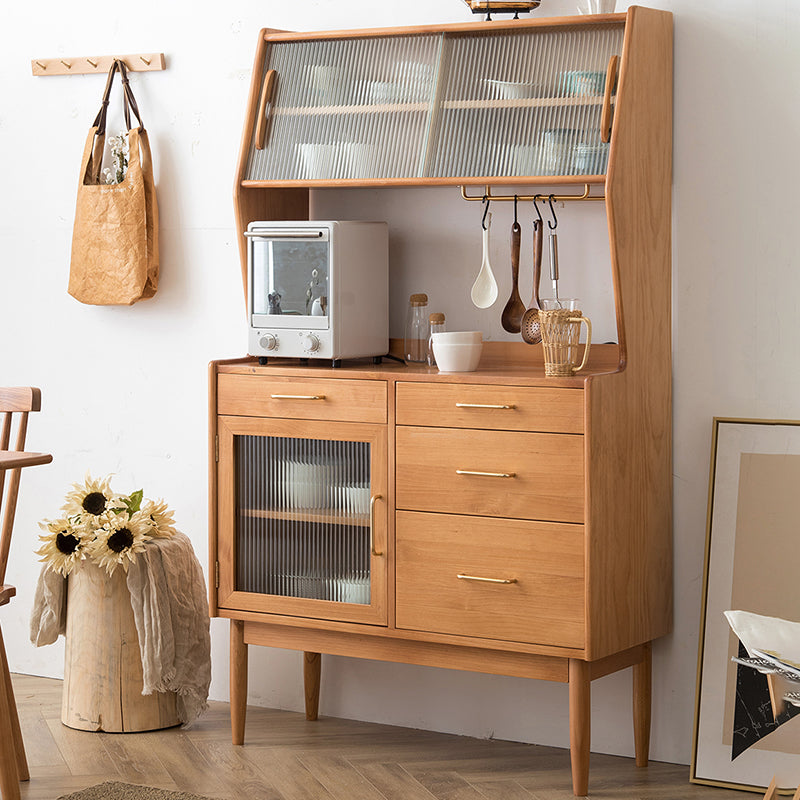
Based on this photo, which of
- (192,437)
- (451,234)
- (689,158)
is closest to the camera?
(689,158)

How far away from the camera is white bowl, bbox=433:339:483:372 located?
309 cm

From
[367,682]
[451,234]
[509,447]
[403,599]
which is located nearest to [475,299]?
[451,234]

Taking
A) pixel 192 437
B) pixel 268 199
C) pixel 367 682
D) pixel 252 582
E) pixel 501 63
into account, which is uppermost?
pixel 501 63

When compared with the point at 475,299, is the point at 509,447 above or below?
Answer: below

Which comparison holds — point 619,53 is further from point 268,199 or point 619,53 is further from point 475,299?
point 268,199

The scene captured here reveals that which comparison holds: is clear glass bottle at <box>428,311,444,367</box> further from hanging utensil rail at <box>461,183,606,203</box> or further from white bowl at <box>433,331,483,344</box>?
hanging utensil rail at <box>461,183,606,203</box>

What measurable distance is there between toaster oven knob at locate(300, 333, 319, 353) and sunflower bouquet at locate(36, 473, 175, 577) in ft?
2.37

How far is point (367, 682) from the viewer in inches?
144

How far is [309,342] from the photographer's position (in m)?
3.23

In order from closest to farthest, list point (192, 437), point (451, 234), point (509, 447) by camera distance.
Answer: point (509, 447)
point (451, 234)
point (192, 437)

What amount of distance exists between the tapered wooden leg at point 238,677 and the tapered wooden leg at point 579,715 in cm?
92

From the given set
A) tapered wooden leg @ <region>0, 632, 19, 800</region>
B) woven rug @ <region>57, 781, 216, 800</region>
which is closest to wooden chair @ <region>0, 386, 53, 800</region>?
tapered wooden leg @ <region>0, 632, 19, 800</region>

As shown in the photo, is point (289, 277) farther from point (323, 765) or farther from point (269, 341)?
point (323, 765)

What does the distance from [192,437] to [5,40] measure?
1.42m
